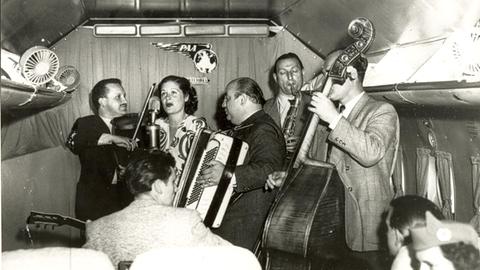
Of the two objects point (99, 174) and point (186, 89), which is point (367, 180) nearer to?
point (186, 89)

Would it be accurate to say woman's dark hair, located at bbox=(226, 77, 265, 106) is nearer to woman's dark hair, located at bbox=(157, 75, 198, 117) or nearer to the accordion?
the accordion

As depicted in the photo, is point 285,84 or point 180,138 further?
point 285,84

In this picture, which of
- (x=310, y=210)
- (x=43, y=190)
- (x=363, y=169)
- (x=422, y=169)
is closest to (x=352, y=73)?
(x=363, y=169)

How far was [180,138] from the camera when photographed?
3812 millimetres

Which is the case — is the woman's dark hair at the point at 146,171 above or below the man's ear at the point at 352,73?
below

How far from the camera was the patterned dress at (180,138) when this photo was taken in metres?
3.72

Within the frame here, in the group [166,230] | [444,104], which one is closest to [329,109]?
[444,104]

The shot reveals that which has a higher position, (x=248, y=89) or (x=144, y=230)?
(x=248, y=89)

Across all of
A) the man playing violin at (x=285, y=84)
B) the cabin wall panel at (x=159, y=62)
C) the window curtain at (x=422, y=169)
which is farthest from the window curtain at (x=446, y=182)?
the cabin wall panel at (x=159, y=62)

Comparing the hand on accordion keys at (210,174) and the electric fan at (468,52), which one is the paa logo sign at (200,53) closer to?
the hand on accordion keys at (210,174)

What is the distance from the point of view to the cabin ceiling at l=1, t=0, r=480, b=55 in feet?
10.7

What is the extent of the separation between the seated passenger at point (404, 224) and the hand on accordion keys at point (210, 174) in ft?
4.22

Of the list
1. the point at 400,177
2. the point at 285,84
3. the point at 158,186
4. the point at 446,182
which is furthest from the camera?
the point at 285,84

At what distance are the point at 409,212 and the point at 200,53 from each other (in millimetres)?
4028
